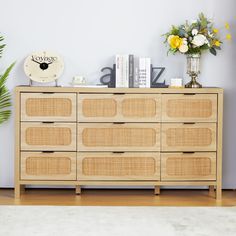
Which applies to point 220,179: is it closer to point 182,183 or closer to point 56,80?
point 182,183

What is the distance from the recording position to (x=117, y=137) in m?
5.25

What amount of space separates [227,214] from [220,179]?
57cm

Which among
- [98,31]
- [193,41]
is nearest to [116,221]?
[193,41]

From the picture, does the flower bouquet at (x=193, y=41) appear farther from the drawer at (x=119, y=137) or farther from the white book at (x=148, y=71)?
the drawer at (x=119, y=137)

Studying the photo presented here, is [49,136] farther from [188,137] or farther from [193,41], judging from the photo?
[193,41]

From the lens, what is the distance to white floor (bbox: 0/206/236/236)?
13.8 ft

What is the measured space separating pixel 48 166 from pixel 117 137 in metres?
0.61

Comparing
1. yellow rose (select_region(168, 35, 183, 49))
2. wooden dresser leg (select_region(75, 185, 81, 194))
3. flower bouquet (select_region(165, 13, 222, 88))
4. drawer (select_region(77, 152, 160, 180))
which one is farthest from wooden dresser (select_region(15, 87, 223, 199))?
yellow rose (select_region(168, 35, 183, 49))

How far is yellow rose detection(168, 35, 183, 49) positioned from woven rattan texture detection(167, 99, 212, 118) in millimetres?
455

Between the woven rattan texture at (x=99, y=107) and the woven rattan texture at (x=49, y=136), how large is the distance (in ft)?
0.73

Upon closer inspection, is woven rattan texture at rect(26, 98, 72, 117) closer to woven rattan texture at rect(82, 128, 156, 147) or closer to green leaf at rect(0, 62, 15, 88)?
woven rattan texture at rect(82, 128, 156, 147)

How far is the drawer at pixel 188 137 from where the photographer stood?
17.2 ft

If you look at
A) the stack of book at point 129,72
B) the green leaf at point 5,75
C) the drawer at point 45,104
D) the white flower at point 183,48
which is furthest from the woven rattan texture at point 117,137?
the green leaf at point 5,75

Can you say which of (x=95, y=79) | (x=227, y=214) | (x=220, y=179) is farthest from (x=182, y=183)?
(x=95, y=79)
